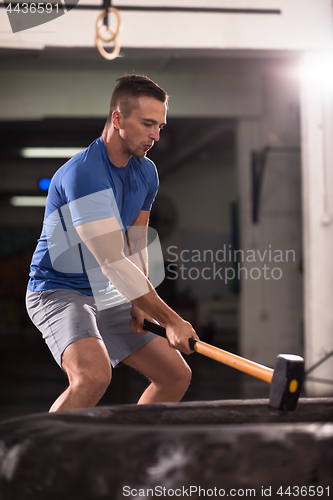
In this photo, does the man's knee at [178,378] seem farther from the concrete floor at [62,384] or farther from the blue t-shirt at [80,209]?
the concrete floor at [62,384]

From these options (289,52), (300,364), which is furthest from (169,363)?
(289,52)

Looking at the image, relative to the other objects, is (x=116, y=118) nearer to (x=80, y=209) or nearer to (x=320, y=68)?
(x=80, y=209)

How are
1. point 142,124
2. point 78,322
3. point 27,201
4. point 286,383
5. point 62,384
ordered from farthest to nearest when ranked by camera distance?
point 27,201 → point 62,384 → point 142,124 → point 78,322 → point 286,383

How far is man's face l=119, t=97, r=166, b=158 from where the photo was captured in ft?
5.20

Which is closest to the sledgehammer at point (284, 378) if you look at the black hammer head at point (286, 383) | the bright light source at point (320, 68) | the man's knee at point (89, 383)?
the black hammer head at point (286, 383)

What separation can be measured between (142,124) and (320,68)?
2611 mm

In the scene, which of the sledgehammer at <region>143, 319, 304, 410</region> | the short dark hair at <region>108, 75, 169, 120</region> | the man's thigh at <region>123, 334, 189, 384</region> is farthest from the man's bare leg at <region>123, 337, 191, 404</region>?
the short dark hair at <region>108, 75, 169, 120</region>

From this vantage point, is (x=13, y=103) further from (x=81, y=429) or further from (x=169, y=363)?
(x=81, y=429)

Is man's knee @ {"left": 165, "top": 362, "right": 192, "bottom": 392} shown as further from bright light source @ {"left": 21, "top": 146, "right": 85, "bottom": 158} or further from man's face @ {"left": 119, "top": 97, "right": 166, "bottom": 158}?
bright light source @ {"left": 21, "top": 146, "right": 85, "bottom": 158}

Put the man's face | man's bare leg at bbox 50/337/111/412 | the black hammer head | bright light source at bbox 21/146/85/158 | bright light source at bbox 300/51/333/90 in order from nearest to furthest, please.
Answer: the black hammer head
man's bare leg at bbox 50/337/111/412
the man's face
bright light source at bbox 300/51/333/90
bright light source at bbox 21/146/85/158

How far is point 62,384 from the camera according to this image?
4066 millimetres

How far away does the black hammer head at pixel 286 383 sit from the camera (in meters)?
1.13

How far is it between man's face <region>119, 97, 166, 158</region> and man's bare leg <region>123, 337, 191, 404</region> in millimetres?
592

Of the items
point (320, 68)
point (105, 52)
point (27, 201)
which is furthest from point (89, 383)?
point (27, 201)
